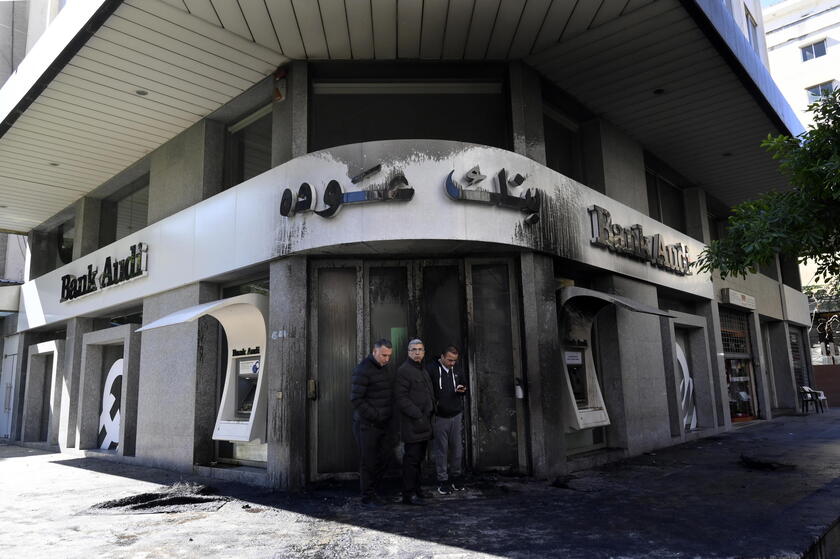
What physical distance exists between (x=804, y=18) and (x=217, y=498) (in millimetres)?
56103

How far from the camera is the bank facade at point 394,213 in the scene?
8109 millimetres

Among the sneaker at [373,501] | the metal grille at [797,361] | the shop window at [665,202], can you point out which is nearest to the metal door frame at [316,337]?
the sneaker at [373,501]

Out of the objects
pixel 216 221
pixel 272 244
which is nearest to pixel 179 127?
pixel 216 221

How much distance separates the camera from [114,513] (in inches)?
258

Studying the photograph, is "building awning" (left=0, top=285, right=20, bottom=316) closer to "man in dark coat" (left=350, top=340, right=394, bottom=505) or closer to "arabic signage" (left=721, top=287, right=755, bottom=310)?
"man in dark coat" (left=350, top=340, right=394, bottom=505)

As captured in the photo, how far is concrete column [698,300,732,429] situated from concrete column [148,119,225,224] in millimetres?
11601

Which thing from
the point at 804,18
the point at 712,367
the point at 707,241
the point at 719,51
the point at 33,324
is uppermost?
the point at 804,18

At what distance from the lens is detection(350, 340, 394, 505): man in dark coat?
7.02 metres

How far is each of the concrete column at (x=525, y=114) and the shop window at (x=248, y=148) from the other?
161 inches

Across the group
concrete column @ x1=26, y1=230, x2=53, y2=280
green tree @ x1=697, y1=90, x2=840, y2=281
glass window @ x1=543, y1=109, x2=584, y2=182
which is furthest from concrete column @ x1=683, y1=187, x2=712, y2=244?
concrete column @ x1=26, y1=230, x2=53, y2=280

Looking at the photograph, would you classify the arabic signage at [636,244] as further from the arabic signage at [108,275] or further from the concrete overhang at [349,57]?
the arabic signage at [108,275]

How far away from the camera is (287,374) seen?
323 inches

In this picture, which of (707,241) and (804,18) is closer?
(707,241)

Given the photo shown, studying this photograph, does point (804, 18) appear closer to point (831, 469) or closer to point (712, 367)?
point (712, 367)
